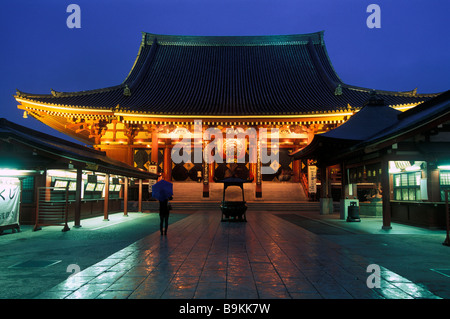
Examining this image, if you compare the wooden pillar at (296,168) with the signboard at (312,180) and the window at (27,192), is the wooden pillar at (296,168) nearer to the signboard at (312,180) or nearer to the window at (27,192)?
the signboard at (312,180)

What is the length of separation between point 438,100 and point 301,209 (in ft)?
33.7

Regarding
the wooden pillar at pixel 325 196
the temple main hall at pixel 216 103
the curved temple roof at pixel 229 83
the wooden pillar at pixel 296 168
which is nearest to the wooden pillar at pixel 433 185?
the wooden pillar at pixel 325 196

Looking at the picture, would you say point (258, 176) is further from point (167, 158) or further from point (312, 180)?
point (167, 158)

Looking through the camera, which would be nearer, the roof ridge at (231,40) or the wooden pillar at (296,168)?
the wooden pillar at (296,168)

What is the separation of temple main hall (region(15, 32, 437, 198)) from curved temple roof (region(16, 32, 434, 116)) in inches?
2.8

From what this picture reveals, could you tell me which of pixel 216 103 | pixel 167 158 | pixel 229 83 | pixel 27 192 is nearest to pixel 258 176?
pixel 216 103

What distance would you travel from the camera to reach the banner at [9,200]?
9367mm

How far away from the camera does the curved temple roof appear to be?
818 inches

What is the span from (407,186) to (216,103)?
42.0 feet

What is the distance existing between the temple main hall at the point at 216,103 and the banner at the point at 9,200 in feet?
32.9

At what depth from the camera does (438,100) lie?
1151 cm

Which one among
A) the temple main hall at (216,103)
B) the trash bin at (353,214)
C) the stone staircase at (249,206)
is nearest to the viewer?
the trash bin at (353,214)
